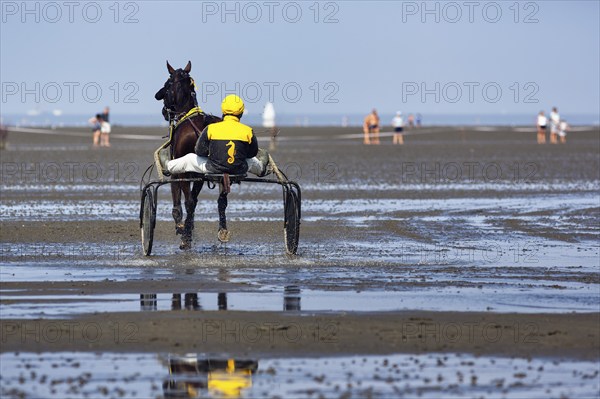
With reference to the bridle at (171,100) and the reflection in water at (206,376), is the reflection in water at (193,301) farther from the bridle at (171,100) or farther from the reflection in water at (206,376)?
the bridle at (171,100)

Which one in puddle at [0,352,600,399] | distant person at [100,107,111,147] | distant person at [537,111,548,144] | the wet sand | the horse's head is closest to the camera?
puddle at [0,352,600,399]

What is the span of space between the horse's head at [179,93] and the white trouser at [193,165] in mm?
1373

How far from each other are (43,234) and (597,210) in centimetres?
992

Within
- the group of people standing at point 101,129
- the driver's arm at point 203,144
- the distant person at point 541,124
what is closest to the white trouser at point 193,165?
the driver's arm at point 203,144

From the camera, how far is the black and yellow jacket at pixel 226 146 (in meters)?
16.3

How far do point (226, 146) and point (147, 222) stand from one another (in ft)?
4.32

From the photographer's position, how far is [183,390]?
28.2ft

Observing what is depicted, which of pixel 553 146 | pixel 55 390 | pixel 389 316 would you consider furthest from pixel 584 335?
pixel 553 146

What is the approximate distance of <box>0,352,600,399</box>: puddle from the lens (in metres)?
8.55

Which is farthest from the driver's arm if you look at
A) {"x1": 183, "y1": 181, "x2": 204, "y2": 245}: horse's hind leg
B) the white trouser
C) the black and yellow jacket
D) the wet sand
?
the wet sand

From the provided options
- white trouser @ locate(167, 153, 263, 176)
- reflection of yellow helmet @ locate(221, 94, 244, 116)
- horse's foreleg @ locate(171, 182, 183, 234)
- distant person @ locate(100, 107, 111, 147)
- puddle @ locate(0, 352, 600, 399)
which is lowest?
puddle @ locate(0, 352, 600, 399)

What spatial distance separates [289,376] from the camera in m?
9.07

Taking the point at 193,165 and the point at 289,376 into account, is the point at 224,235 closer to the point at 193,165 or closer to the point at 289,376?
the point at 193,165

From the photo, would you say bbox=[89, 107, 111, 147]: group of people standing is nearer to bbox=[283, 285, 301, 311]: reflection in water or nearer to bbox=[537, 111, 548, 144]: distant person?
bbox=[537, 111, 548, 144]: distant person
